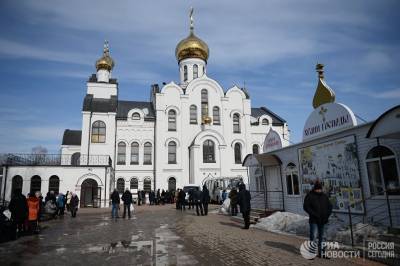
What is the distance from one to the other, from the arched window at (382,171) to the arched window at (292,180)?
4088 mm

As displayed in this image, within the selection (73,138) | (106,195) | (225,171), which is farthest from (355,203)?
(73,138)

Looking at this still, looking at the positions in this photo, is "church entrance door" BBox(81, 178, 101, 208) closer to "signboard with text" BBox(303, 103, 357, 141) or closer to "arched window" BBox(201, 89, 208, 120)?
"arched window" BBox(201, 89, 208, 120)

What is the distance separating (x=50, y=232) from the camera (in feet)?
38.9

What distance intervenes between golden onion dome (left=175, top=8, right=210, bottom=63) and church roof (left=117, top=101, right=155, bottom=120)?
25.6ft

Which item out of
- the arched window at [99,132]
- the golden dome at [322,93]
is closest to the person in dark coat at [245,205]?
the golden dome at [322,93]

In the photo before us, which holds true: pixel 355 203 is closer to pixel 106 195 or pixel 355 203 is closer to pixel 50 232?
pixel 50 232

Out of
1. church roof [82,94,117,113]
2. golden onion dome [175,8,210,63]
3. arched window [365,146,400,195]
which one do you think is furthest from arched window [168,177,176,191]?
arched window [365,146,400,195]

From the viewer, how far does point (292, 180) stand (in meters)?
13.8

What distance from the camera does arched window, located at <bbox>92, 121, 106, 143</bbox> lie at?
1243 inches

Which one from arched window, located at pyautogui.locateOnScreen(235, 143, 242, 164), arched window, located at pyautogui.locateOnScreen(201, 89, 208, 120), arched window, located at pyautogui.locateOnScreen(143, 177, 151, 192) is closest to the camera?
arched window, located at pyautogui.locateOnScreen(143, 177, 151, 192)

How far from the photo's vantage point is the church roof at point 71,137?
128 feet

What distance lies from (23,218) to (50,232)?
1.71 m

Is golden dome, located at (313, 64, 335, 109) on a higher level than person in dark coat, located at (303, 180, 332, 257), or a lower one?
higher

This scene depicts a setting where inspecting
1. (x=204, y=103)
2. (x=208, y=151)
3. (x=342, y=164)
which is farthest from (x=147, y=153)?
(x=342, y=164)
